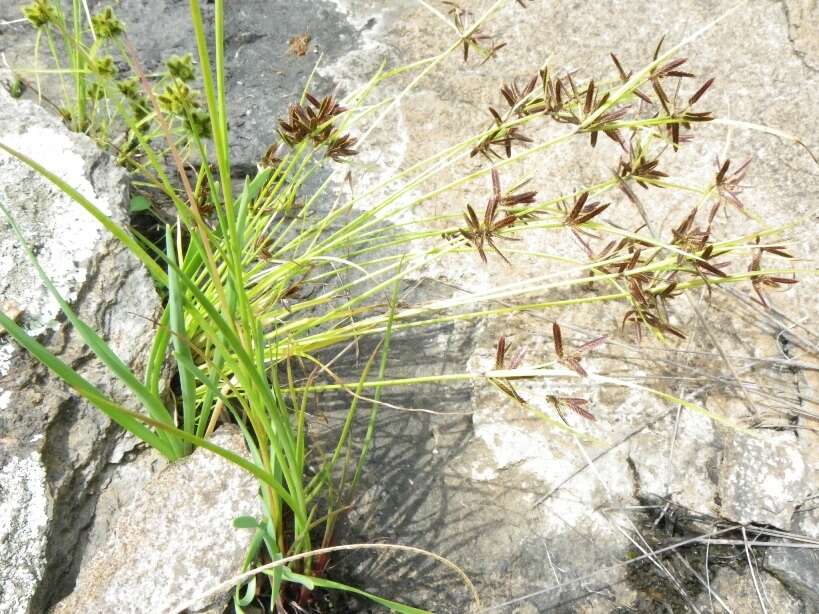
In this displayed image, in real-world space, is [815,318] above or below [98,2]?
below

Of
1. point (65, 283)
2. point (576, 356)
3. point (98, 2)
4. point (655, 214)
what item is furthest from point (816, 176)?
point (98, 2)

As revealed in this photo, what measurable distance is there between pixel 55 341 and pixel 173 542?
1.61ft

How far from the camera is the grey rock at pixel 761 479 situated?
1.42 meters

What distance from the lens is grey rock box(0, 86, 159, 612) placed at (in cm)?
123

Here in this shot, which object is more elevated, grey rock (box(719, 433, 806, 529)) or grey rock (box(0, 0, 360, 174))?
grey rock (box(0, 0, 360, 174))

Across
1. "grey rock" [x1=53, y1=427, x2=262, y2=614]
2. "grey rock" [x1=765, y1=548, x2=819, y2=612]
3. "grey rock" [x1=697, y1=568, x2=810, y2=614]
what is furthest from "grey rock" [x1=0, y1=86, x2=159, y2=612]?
"grey rock" [x1=765, y1=548, x2=819, y2=612]

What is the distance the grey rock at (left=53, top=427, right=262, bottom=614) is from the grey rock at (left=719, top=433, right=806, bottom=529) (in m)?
0.99

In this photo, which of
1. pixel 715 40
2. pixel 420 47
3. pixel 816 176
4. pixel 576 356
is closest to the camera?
pixel 576 356

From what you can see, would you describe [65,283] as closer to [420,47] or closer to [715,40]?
[420,47]

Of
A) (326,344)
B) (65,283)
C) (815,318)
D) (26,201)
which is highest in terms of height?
(26,201)

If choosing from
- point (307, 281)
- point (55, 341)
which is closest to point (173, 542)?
point (55, 341)

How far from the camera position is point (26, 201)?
153 centimetres

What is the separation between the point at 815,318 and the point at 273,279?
1.33m

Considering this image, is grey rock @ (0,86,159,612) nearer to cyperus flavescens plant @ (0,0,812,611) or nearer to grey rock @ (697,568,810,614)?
cyperus flavescens plant @ (0,0,812,611)
